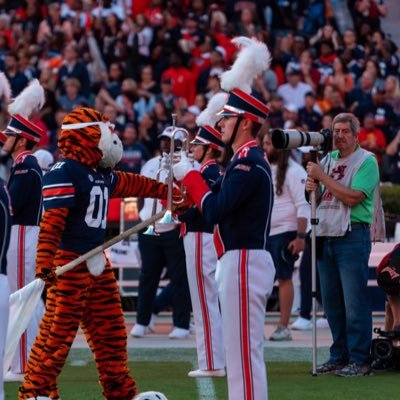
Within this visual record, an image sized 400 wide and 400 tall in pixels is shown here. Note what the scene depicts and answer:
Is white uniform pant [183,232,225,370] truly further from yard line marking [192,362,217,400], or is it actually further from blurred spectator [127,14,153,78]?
blurred spectator [127,14,153,78]

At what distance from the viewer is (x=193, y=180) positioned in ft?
25.2

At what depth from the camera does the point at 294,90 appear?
20969mm

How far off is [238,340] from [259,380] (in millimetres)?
240

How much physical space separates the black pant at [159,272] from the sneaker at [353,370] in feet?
10.4

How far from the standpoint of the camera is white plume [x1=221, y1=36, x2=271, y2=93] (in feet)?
26.2

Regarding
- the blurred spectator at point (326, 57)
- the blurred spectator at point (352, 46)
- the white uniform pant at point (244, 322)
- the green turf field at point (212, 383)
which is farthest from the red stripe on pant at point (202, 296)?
the blurred spectator at point (352, 46)

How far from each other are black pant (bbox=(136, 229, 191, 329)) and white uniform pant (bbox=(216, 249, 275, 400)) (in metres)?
5.66

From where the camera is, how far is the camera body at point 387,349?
10758mm

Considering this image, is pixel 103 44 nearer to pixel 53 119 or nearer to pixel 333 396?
pixel 53 119

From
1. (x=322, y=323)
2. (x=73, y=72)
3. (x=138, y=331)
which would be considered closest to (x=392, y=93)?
(x=73, y=72)

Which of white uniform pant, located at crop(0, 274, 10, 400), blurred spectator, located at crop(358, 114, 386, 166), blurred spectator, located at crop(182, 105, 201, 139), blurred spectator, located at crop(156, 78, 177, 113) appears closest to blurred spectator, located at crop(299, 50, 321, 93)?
blurred spectator, located at crop(156, 78, 177, 113)

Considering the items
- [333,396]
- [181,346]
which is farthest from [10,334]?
[181,346]

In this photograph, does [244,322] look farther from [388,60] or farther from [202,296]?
[388,60]

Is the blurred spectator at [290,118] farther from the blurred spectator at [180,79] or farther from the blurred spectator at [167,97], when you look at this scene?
the blurred spectator at [180,79]
